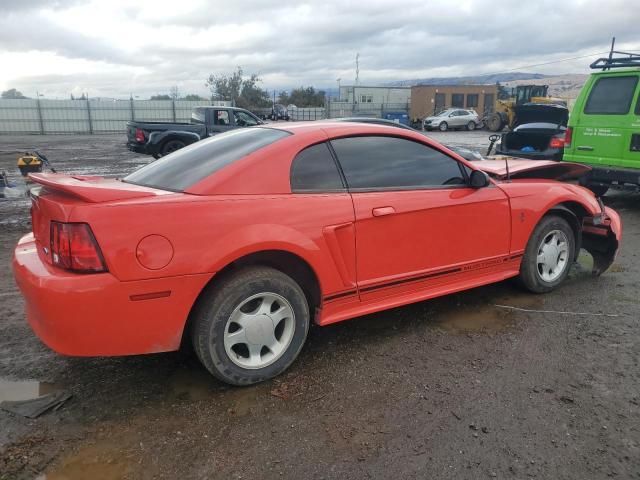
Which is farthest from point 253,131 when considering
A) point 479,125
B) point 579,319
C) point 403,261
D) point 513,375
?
point 479,125

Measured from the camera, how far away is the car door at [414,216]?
129 inches

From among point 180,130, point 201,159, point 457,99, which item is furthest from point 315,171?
point 457,99

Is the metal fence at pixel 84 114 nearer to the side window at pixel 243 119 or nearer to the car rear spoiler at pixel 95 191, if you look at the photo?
the side window at pixel 243 119

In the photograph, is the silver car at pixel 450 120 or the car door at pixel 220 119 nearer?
the car door at pixel 220 119

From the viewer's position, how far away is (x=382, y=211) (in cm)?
327

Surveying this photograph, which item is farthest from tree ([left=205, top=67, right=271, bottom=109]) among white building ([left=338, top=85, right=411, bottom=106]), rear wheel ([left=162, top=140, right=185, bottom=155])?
rear wheel ([left=162, top=140, right=185, bottom=155])

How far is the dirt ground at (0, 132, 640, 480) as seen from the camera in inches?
91.3

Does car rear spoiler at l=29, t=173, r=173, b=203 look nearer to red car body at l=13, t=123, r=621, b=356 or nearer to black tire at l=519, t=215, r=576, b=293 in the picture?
red car body at l=13, t=123, r=621, b=356

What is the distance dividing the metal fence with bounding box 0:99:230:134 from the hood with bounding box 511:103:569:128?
26098mm

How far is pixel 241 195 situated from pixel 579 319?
9.21 ft

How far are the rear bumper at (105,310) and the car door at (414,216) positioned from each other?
1.16 m

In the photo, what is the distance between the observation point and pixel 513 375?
308cm

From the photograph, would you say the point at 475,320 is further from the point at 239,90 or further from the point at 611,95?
the point at 239,90

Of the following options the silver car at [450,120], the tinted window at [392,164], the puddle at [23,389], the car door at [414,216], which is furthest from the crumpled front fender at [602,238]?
the silver car at [450,120]
